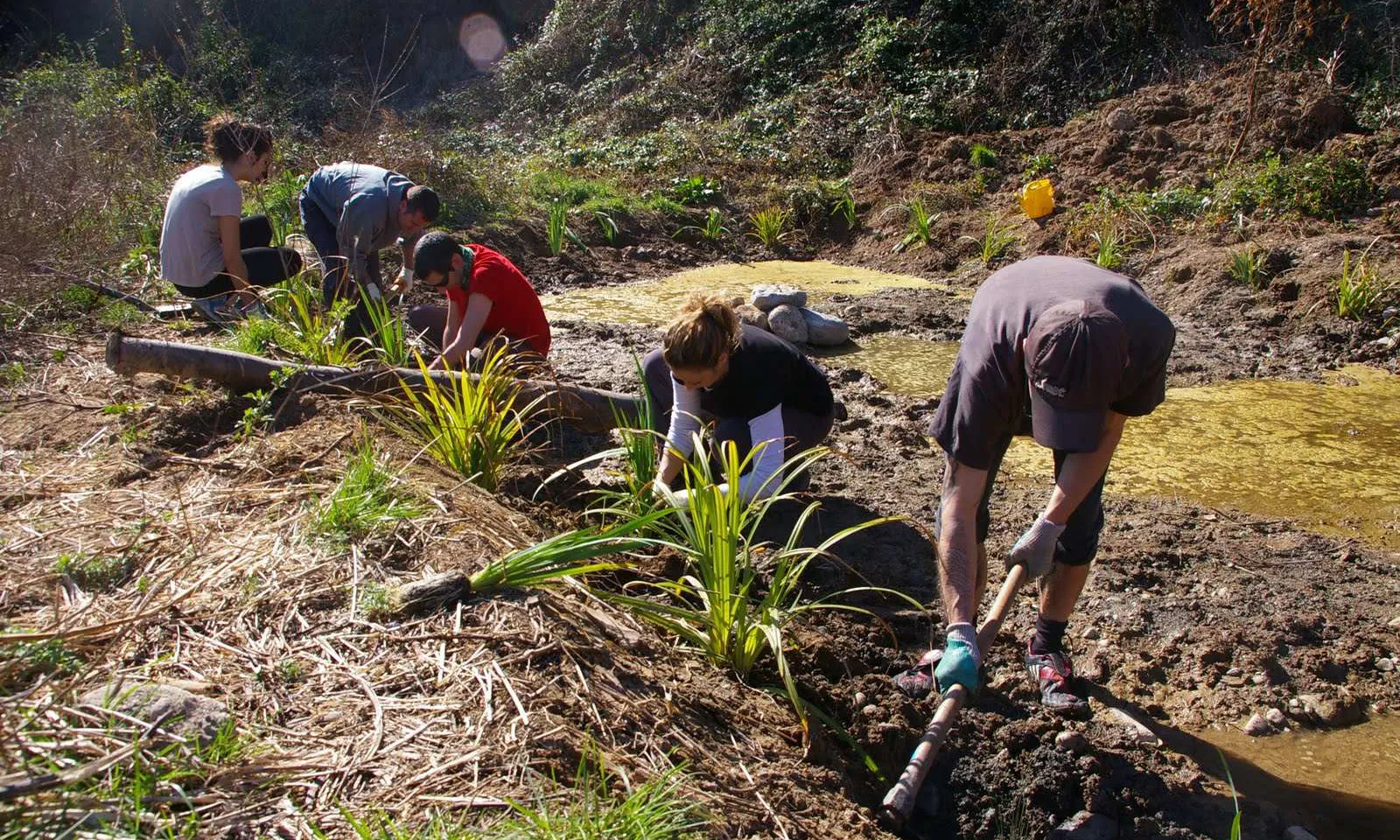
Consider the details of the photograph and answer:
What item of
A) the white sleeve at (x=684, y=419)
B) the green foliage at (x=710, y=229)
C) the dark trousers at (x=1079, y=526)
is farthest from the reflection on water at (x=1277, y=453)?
the green foliage at (x=710, y=229)

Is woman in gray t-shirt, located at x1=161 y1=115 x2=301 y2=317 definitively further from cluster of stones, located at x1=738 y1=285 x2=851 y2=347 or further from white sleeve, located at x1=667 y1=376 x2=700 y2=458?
cluster of stones, located at x1=738 y1=285 x2=851 y2=347

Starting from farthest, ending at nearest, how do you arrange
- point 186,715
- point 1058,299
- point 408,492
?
1. point 408,492
2. point 1058,299
3. point 186,715

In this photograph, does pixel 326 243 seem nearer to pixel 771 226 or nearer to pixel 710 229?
pixel 710 229

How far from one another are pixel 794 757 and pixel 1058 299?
129 cm

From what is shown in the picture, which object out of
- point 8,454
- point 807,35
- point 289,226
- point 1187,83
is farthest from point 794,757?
point 807,35

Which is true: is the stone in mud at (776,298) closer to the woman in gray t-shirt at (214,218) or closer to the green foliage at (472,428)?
the woman in gray t-shirt at (214,218)

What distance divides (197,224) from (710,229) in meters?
5.86

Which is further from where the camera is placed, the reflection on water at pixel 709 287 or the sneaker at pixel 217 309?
the reflection on water at pixel 709 287

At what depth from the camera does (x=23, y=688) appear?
6.43ft

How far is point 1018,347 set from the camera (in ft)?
8.27

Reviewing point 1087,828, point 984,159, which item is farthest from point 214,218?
point 984,159

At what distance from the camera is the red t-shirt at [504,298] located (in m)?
4.51

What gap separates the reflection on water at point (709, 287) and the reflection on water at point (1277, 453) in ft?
10.5

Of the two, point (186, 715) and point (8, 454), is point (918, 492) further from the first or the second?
point (8, 454)
